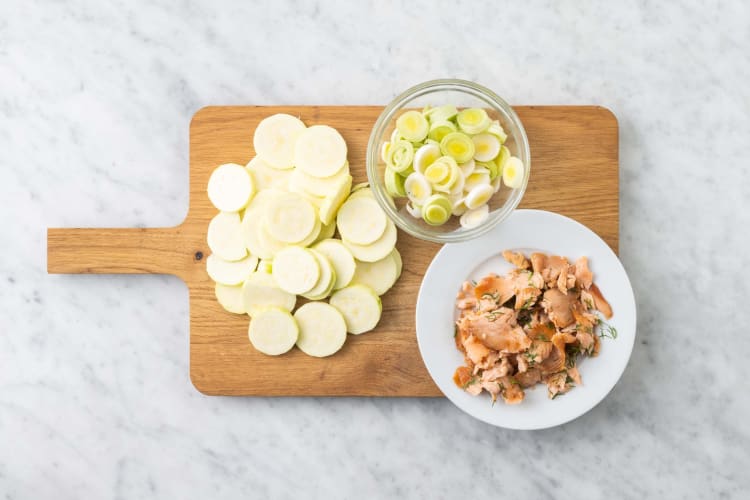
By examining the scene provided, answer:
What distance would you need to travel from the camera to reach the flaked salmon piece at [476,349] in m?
1.76

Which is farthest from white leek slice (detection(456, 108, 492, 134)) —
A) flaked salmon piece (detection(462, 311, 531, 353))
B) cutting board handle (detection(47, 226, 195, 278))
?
cutting board handle (detection(47, 226, 195, 278))

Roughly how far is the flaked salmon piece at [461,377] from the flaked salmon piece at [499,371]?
0.05 metres

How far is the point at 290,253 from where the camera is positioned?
72.0 inches

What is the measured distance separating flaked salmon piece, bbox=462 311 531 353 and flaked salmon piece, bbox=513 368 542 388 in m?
0.08

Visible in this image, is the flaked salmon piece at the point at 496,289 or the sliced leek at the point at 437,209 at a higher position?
the sliced leek at the point at 437,209

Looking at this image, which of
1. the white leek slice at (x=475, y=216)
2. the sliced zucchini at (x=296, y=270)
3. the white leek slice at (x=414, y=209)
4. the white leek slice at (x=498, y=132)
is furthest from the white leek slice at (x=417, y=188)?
the sliced zucchini at (x=296, y=270)

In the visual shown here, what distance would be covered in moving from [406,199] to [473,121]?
0.26 meters

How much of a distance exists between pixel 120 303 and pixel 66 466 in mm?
534

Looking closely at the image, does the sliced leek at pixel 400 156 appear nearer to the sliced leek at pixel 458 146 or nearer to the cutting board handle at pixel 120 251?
the sliced leek at pixel 458 146

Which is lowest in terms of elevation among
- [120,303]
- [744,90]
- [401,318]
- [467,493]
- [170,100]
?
[467,493]

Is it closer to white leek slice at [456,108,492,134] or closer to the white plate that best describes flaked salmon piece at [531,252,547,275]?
the white plate

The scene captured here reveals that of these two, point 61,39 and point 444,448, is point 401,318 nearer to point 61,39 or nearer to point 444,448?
point 444,448

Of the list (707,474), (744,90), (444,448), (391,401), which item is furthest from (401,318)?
(744,90)

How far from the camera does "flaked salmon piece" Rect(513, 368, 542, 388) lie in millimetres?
1792
